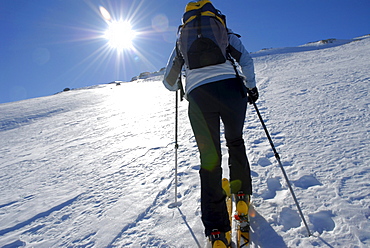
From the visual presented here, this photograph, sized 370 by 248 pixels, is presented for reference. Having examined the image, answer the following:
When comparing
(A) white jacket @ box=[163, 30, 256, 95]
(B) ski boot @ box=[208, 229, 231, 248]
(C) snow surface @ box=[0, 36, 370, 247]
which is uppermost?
(A) white jacket @ box=[163, 30, 256, 95]

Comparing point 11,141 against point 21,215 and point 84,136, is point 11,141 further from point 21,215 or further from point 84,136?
point 21,215

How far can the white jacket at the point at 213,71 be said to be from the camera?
6.71ft

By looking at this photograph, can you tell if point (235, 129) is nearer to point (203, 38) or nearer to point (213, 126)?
point (213, 126)

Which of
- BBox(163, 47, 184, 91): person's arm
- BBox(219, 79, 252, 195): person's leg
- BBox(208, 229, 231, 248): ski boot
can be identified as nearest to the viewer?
BBox(208, 229, 231, 248): ski boot

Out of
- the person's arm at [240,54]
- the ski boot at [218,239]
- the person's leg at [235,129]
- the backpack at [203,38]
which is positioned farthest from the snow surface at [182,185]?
the backpack at [203,38]

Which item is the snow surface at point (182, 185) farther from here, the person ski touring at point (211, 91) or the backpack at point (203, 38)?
the backpack at point (203, 38)

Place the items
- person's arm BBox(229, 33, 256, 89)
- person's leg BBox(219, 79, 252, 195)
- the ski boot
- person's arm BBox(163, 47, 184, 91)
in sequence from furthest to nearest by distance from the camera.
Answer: person's arm BBox(163, 47, 184, 91) → person's arm BBox(229, 33, 256, 89) → person's leg BBox(219, 79, 252, 195) → the ski boot

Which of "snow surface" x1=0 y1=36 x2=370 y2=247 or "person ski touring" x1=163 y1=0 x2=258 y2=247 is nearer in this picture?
"person ski touring" x1=163 y1=0 x2=258 y2=247

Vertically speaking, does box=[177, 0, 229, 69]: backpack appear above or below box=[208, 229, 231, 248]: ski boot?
above

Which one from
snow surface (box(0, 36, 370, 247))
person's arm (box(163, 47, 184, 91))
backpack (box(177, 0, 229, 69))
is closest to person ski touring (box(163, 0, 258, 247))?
backpack (box(177, 0, 229, 69))

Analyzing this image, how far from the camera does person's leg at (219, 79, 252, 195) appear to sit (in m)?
2.04

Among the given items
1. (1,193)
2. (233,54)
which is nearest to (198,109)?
(233,54)

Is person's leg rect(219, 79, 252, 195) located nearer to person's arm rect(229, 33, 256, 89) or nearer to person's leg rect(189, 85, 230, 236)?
person's leg rect(189, 85, 230, 236)

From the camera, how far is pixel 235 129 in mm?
2209
